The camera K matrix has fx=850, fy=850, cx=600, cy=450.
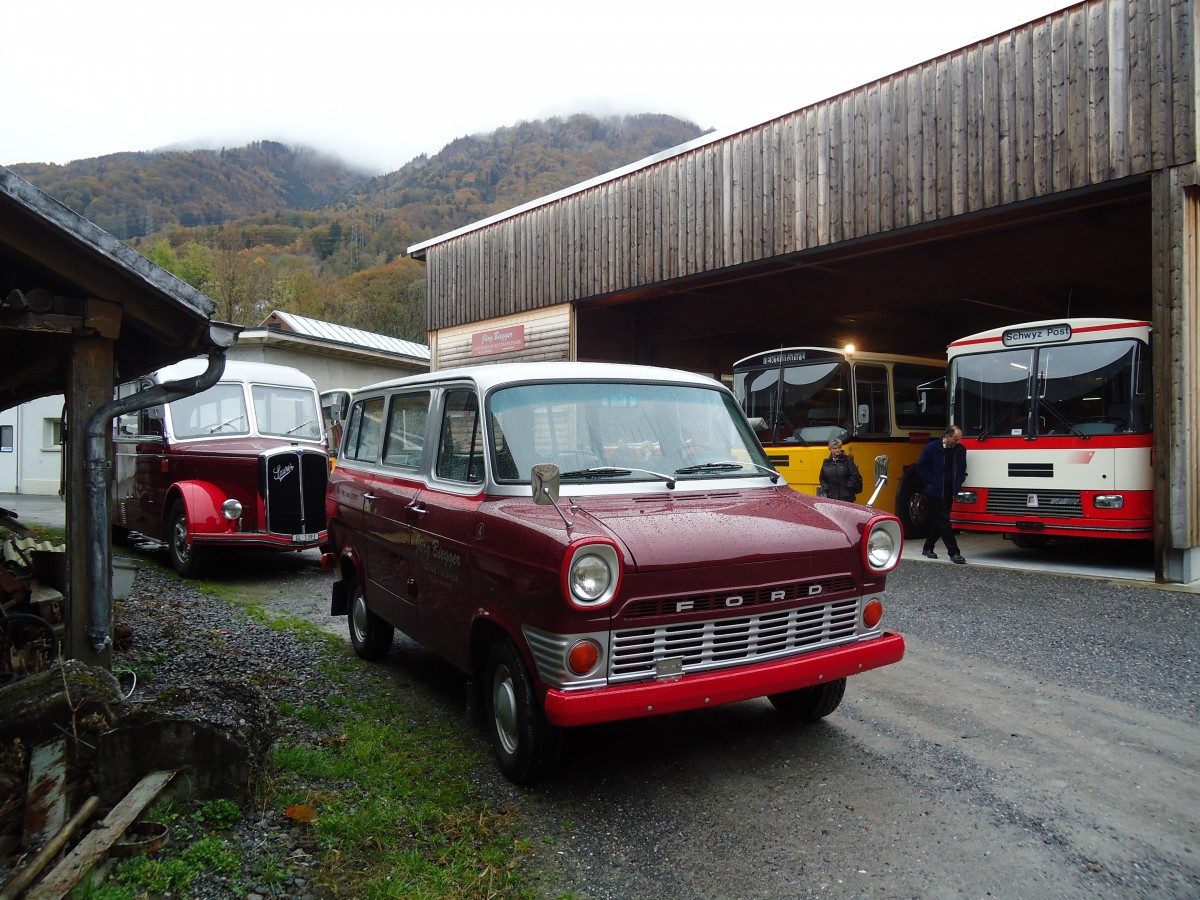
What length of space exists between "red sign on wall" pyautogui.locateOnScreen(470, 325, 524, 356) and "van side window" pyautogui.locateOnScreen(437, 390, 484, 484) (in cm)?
1243

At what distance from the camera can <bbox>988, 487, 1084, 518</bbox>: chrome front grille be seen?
10.2 metres

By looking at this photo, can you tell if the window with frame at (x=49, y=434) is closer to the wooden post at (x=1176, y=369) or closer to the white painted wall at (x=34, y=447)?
the white painted wall at (x=34, y=447)

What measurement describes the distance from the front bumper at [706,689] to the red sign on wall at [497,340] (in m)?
13.8

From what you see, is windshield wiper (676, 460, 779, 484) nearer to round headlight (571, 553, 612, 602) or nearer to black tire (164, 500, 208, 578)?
round headlight (571, 553, 612, 602)

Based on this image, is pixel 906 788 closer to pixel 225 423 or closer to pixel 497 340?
pixel 225 423

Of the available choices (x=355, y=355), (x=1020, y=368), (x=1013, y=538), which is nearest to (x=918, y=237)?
(x=1020, y=368)

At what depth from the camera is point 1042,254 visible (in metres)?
13.6

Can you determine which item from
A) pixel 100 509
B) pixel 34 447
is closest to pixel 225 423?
pixel 100 509

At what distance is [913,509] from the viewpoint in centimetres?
1323

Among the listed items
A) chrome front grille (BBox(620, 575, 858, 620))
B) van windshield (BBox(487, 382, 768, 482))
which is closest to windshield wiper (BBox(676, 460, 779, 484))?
van windshield (BBox(487, 382, 768, 482))

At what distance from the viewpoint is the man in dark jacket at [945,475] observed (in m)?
10.8

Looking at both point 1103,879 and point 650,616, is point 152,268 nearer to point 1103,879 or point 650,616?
point 650,616

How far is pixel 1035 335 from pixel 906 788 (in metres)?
8.71

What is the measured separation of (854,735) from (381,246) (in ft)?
196
